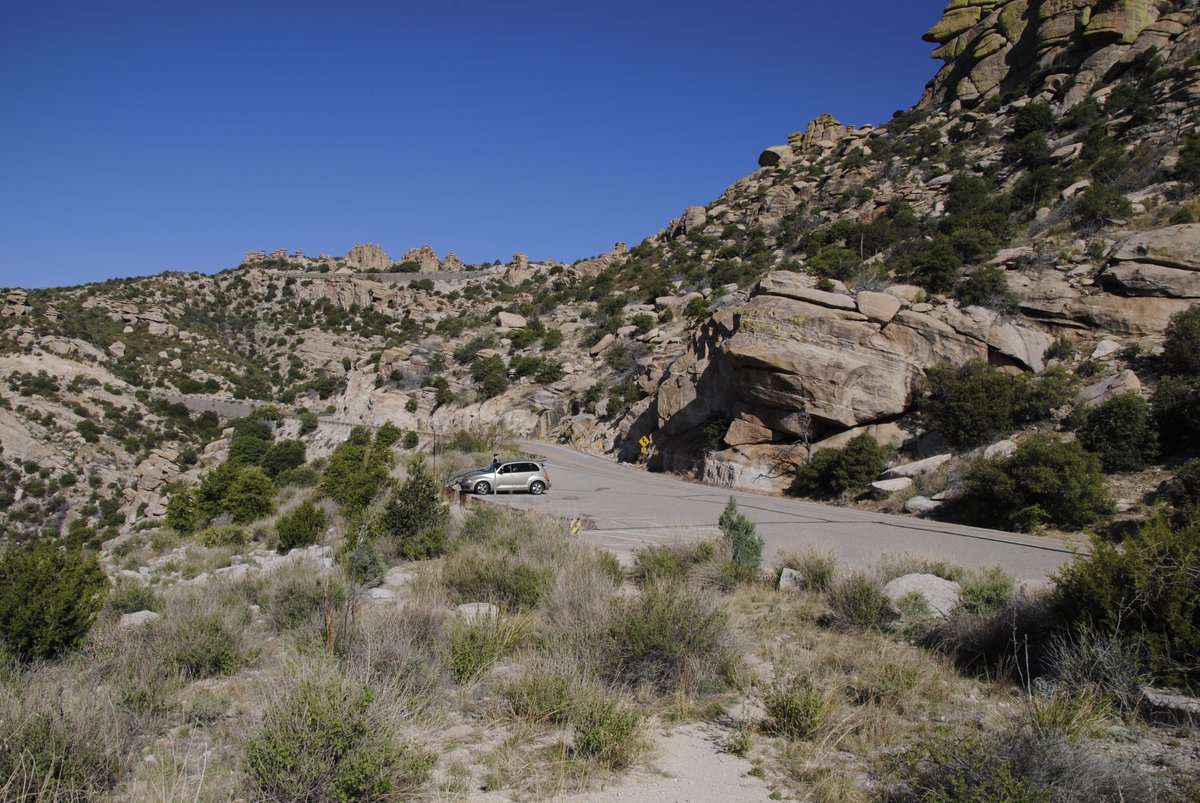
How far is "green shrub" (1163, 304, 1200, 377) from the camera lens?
53.5 feet

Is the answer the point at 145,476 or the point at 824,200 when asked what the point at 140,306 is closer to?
the point at 145,476

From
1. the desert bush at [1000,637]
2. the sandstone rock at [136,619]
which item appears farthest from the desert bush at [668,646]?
the sandstone rock at [136,619]

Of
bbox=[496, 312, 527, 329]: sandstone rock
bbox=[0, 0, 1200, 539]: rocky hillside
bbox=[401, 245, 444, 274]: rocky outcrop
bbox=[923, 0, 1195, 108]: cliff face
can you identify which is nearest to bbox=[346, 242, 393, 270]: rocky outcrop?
bbox=[401, 245, 444, 274]: rocky outcrop

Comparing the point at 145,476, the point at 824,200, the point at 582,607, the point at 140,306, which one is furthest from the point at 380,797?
the point at 140,306

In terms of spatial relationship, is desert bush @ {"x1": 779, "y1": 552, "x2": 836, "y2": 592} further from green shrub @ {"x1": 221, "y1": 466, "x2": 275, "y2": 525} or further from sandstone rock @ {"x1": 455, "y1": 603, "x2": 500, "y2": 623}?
green shrub @ {"x1": 221, "y1": 466, "x2": 275, "y2": 525}

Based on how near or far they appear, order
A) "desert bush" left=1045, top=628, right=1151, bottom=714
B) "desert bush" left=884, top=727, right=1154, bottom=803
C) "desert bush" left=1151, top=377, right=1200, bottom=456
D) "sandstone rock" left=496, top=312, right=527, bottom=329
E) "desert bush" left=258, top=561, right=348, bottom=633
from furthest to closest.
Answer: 1. "sandstone rock" left=496, top=312, right=527, bottom=329
2. "desert bush" left=1151, top=377, right=1200, bottom=456
3. "desert bush" left=258, top=561, right=348, bottom=633
4. "desert bush" left=1045, top=628, right=1151, bottom=714
5. "desert bush" left=884, top=727, right=1154, bottom=803

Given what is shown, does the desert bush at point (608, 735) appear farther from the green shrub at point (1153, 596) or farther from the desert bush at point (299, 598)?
the green shrub at point (1153, 596)

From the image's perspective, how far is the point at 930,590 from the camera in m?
7.20

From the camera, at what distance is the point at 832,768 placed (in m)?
4.14

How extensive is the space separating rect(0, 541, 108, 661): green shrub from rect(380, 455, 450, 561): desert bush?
5.20m

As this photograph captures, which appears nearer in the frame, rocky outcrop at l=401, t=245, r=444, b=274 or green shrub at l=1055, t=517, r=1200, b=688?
green shrub at l=1055, t=517, r=1200, b=688

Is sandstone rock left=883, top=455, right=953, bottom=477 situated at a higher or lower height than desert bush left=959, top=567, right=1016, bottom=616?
higher

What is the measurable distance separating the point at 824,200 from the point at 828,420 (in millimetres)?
36990

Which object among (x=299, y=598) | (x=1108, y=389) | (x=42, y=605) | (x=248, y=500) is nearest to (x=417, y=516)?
(x=299, y=598)
